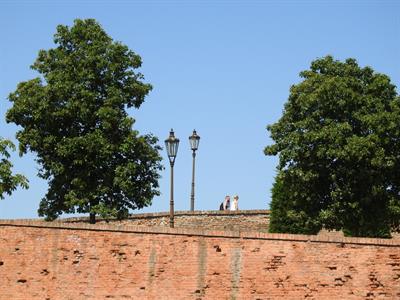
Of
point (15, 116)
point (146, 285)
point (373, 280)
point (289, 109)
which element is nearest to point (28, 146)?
point (15, 116)

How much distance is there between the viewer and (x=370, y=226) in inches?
1174

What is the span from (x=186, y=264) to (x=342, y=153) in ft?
39.6

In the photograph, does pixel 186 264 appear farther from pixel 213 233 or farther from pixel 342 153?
pixel 342 153

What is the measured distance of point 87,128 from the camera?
3134cm

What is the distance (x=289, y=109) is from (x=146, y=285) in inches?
574

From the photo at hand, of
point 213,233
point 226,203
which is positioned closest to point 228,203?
point 226,203

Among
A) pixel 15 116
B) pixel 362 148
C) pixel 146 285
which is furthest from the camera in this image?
pixel 15 116

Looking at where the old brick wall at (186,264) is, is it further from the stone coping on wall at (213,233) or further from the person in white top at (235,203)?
the person in white top at (235,203)

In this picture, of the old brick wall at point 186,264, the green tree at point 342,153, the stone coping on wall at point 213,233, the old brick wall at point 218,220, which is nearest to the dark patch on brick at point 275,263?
the old brick wall at point 186,264

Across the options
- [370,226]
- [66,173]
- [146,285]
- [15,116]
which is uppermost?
[15,116]

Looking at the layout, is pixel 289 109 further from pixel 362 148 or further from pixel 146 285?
pixel 146 285

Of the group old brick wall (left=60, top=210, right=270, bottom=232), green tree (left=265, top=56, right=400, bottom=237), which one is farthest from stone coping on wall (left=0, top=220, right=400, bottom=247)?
old brick wall (left=60, top=210, right=270, bottom=232)

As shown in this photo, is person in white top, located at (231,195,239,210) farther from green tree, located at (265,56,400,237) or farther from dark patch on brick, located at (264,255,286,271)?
dark patch on brick, located at (264,255,286,271)

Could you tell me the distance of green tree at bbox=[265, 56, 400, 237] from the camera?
29547mm
